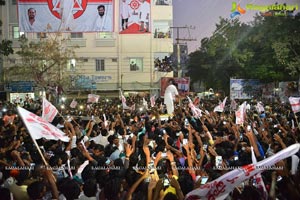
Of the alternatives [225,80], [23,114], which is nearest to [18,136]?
[23,114]

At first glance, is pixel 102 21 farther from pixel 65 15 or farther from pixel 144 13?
pixel 144 13

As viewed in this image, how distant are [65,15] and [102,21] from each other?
5.39 feet

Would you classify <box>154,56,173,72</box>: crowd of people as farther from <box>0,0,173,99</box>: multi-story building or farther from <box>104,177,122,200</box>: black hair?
<box>104,177,122,200</box>: black hair

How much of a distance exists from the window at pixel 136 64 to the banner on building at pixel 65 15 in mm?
18787

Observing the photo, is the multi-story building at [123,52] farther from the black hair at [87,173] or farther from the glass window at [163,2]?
the black hair at [87,173]

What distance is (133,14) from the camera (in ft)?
56.5

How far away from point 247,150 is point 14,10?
3343 centimetres

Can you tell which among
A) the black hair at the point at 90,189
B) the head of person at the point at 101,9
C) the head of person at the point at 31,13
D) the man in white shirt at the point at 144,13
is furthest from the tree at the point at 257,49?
the black hair at the point at 90,189

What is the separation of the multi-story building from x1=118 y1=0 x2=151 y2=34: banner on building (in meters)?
18.0

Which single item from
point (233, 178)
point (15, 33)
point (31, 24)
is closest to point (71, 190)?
point (233, 178)

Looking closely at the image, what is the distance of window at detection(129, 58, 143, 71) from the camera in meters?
35.9

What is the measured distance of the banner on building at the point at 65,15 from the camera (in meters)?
16.6

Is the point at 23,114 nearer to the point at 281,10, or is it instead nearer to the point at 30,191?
the point at 30,191

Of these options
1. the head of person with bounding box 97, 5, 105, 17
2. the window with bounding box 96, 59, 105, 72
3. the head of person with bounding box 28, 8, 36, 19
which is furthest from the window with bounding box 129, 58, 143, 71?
the head of person with bounding box 28, 8, 36, 19
